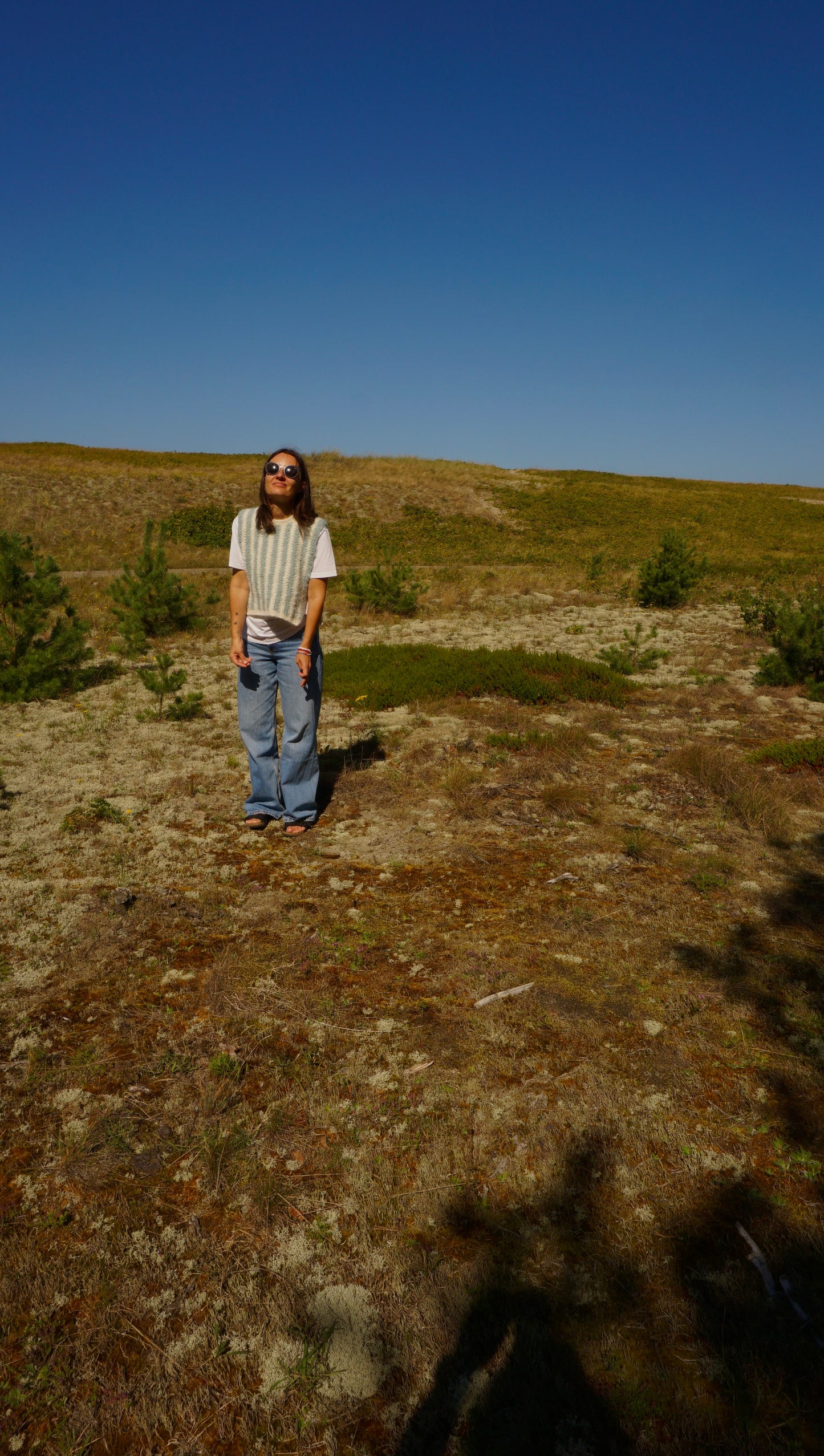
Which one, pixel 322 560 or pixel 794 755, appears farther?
pixel 794 755

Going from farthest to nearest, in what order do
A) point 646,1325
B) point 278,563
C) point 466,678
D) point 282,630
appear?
point 466,678, point 282,630, point 278,563, point 646,1325

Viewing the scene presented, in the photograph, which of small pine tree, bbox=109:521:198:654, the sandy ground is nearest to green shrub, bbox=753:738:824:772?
the sandy ground

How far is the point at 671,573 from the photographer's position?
15828mm

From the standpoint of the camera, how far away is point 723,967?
11.2 feet

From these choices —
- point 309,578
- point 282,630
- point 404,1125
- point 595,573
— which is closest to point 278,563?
point 309,578

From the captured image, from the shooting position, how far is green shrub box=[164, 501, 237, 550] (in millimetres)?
27641

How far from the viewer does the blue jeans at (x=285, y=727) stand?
484 centimetres

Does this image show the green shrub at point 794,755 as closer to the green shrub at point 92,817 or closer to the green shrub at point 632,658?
the green shrub at point 632,658

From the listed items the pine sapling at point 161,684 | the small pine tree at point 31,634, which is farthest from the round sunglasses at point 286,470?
the small pine tree at point 31,634

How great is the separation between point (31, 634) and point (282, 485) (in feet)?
19.2

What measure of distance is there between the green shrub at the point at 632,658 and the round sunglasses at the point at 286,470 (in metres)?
6.46

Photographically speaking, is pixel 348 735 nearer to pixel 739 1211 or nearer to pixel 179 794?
pixel 179 794

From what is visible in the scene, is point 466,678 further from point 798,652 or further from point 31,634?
point 31,634

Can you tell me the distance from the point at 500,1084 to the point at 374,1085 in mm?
474
